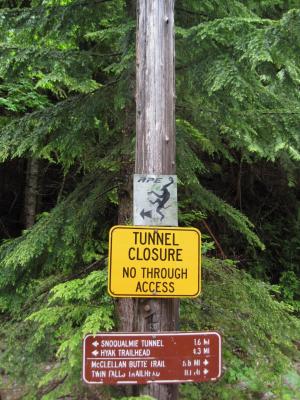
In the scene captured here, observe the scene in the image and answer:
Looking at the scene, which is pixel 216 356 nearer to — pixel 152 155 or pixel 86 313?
pixel 86 313

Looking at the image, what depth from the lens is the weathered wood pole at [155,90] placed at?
3.43 metres

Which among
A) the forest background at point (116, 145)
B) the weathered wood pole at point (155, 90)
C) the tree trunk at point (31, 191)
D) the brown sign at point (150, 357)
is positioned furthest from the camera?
the tree trunk at point (31, 191)

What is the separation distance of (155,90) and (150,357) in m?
1.87

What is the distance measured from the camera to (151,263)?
3150 millimetres

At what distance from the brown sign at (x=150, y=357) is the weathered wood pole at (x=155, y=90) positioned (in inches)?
10.2

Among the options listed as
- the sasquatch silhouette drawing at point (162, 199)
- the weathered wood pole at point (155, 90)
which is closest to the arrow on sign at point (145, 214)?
the sasquatch silhouette drawing at point (162, 199)

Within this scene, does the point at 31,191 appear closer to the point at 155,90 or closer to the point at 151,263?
the point at 155,90

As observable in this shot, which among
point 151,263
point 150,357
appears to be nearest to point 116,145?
point 151,263

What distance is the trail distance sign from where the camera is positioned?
3131 millimetres

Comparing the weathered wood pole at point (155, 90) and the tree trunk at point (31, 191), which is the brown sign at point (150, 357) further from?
the tree trunk at point (31, 191)

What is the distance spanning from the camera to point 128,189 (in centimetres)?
439

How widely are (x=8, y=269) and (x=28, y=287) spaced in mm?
342

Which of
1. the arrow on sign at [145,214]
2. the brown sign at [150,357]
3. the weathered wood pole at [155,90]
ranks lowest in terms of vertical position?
the brown sign at [150,357]

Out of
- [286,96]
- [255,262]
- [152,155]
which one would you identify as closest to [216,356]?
[152,155]
